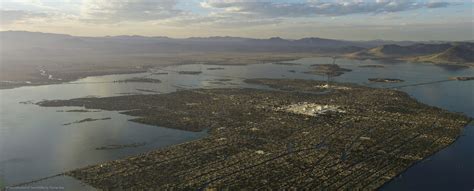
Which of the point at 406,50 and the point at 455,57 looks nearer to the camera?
the point at 455,57

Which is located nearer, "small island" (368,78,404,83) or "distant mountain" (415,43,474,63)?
"small island" (368,78,404,83)

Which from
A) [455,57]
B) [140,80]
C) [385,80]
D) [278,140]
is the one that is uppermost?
[455,57]

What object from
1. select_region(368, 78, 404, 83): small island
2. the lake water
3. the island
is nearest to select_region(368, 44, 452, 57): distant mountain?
select_region(368, 78, 404, 83): small island

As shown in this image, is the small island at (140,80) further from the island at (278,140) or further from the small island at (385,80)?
the small island at (385,80)

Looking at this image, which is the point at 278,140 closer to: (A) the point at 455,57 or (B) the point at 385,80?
(B) the point at 385,80

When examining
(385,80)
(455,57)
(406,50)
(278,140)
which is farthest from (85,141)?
(406,50)

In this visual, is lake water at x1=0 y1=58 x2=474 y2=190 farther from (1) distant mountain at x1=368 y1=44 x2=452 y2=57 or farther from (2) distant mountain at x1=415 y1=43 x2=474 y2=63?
(1) distant mountain at x1=368 y1=44 x2=452 y2=57

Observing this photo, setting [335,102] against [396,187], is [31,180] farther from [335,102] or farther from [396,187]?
[335,102]

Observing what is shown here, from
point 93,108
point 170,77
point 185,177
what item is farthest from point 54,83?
point 185,177
